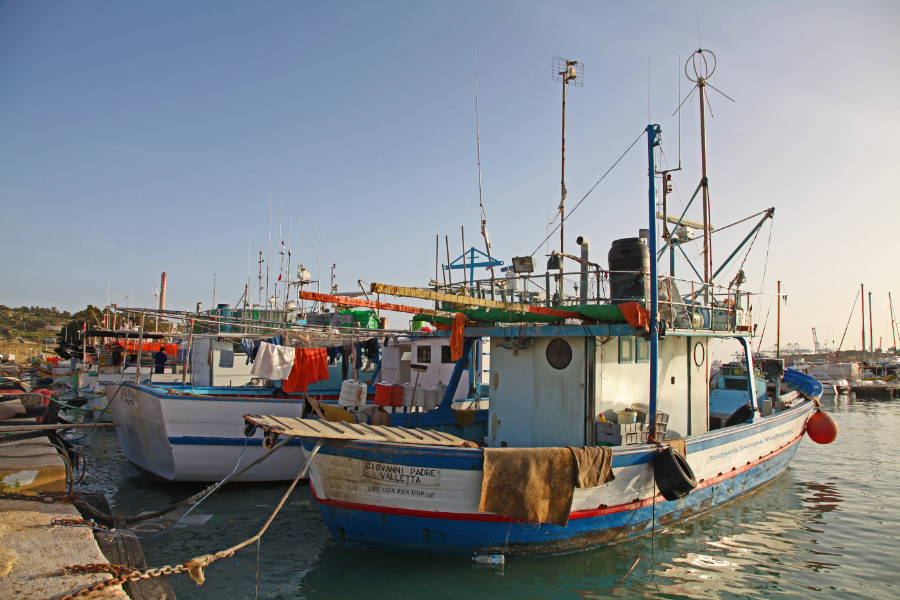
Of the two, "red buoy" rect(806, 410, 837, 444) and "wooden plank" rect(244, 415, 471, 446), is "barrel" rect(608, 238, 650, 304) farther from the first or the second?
"red buoy" rect(806, 410, 837, 444)

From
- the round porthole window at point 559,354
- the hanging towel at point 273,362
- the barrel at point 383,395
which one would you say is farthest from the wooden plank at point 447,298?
the hanging towel at point 273,362

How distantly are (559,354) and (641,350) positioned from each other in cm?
178

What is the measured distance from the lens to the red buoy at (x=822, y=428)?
1373 cm

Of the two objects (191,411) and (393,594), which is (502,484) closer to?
(393,594)

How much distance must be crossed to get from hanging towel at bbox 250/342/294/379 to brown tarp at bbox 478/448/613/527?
304 inches

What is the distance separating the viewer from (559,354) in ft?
31.2

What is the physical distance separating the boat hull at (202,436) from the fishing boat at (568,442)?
502cm

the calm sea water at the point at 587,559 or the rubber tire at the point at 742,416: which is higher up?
the rubber tire at the point at 742,416

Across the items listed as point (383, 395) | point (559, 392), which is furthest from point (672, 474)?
point (383, 395)

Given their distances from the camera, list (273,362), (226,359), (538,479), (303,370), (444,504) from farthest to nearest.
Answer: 1. (226,359)
2. (303,370)
3. (273,362)
4. (444,504)
5. (538,479)

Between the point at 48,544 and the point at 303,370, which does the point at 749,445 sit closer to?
the point at 303,370

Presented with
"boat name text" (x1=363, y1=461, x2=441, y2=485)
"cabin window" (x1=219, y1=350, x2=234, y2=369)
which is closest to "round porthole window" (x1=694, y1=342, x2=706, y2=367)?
"boat name text" (x1=363, y1=461, x2=441, y2=485)

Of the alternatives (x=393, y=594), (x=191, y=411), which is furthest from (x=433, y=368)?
(x=393, y=594)

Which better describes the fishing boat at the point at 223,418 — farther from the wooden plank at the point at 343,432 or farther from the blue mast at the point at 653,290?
the blue mast at the point at 653,290
